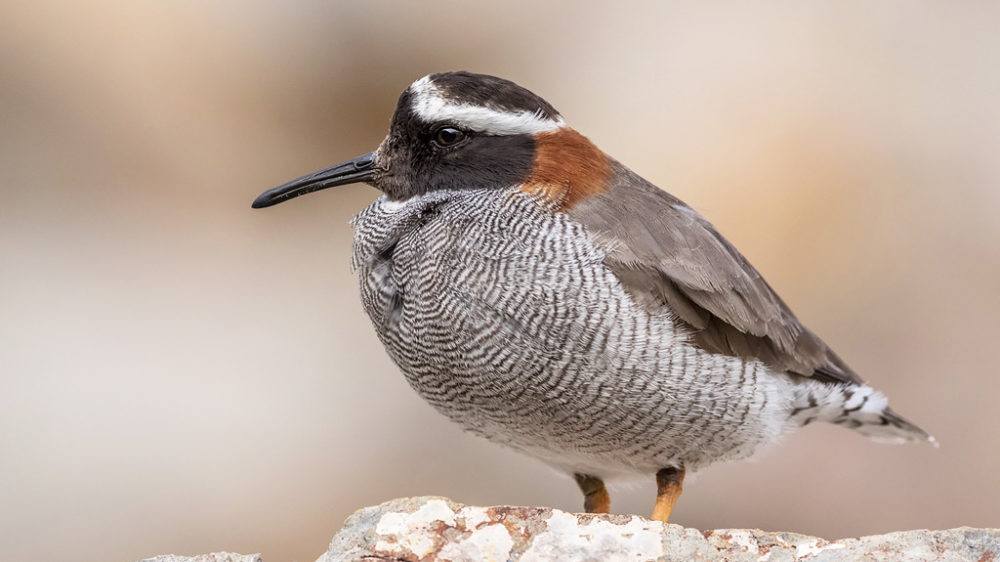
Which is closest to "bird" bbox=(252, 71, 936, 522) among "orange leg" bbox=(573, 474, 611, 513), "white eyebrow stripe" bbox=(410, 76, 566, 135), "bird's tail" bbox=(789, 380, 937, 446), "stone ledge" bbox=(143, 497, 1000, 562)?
"white eyebrow stripe" bbox=(410, 76, 566, 135)

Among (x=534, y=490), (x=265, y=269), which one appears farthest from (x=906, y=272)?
(x=265, y=269)

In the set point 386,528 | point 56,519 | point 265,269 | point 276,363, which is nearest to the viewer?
point 386,528

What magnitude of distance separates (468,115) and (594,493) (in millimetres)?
2397

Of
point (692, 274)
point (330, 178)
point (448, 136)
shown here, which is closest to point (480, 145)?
point (448, 136)

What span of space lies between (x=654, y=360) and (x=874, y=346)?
5327 millimetres

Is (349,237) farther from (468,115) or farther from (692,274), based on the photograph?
(692,274)

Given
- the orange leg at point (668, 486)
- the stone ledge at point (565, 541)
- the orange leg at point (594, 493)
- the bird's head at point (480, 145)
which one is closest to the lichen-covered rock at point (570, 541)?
the stone ledge at point (565, 541)

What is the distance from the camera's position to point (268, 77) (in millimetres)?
11195

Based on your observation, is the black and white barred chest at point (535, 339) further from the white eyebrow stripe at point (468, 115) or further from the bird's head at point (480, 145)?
the white eyebrow stripe at point (468, 115)

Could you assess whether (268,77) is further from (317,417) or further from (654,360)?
(654,360)

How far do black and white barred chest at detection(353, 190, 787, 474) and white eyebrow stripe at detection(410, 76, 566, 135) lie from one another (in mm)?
324

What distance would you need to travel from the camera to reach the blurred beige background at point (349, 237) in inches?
360

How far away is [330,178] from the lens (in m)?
5.61

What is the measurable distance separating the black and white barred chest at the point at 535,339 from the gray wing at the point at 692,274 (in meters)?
0.10
